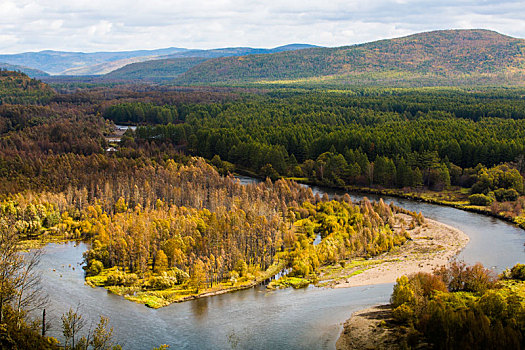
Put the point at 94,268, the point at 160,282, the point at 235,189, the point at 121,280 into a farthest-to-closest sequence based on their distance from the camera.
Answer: the point at 235,189 → the point at 94,268 → the point at 121,280 → the point at 160,282

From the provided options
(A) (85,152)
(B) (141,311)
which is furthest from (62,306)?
(A) (85,152)

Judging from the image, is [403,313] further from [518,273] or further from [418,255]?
[418,255]

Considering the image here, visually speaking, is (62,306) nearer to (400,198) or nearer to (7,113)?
(400,198)

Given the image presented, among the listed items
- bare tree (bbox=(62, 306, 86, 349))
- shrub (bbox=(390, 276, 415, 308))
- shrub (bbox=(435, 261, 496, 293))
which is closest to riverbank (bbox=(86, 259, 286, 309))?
bare tree (bbox=(62, 306, 86, 349))

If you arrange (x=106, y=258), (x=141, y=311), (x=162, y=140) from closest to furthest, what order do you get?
(x=141, y=311), (x=106, y=258), (x=162, y=140)

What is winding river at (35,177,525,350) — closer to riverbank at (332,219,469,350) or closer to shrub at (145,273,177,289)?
riverbank at (332,219,469,350)

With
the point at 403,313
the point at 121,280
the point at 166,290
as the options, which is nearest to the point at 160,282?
the point at 166,290
